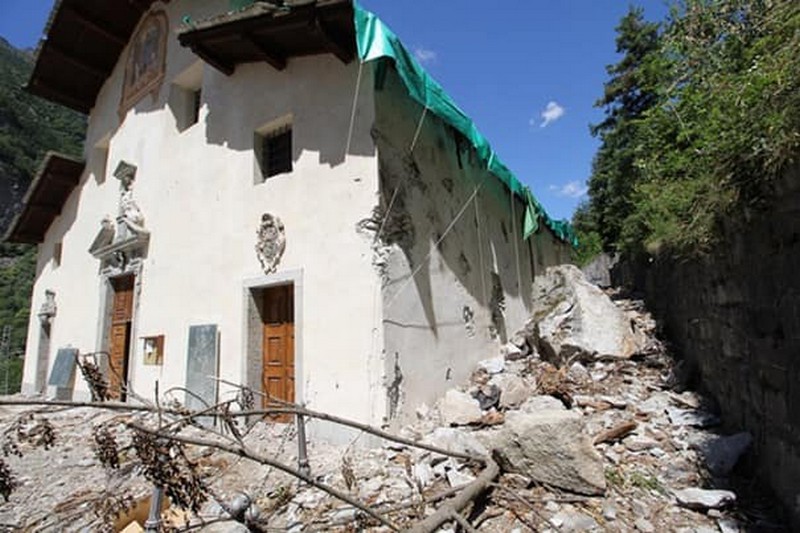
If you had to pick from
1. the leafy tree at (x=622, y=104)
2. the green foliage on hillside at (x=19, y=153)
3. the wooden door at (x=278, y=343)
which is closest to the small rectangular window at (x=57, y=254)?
the wooden door at (x=278, y=343)

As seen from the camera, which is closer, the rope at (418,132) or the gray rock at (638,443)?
the gray rock at (638,443)

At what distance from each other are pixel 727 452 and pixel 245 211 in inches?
247

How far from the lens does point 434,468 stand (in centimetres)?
384

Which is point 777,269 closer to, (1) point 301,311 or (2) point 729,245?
(2) point 729,245

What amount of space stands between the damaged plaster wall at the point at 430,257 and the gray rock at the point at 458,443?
69cm

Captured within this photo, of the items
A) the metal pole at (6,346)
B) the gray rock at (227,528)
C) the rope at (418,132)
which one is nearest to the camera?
the gray rock at (227,528)

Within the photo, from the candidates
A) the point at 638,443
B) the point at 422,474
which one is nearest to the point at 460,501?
the point at 422,474

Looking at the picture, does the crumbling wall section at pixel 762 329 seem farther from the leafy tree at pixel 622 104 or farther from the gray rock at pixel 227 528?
the leafy tree at pixel 622 104

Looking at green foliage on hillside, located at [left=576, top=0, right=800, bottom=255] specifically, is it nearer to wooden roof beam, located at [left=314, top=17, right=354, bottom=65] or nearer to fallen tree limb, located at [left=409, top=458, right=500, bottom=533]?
fallen tree limb, located at [left=409, top=458, right=500, bottom=533]

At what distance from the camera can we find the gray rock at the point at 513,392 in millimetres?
5312

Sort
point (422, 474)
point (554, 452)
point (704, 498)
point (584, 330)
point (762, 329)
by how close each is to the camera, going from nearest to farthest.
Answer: point (762, 329) < point (704, 498) < point (554, 452) < point (422, 474) < point (584, 330)

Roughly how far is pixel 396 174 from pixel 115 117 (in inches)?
351

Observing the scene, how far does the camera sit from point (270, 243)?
5.86m

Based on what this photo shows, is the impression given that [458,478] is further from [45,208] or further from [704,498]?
[45,208]
